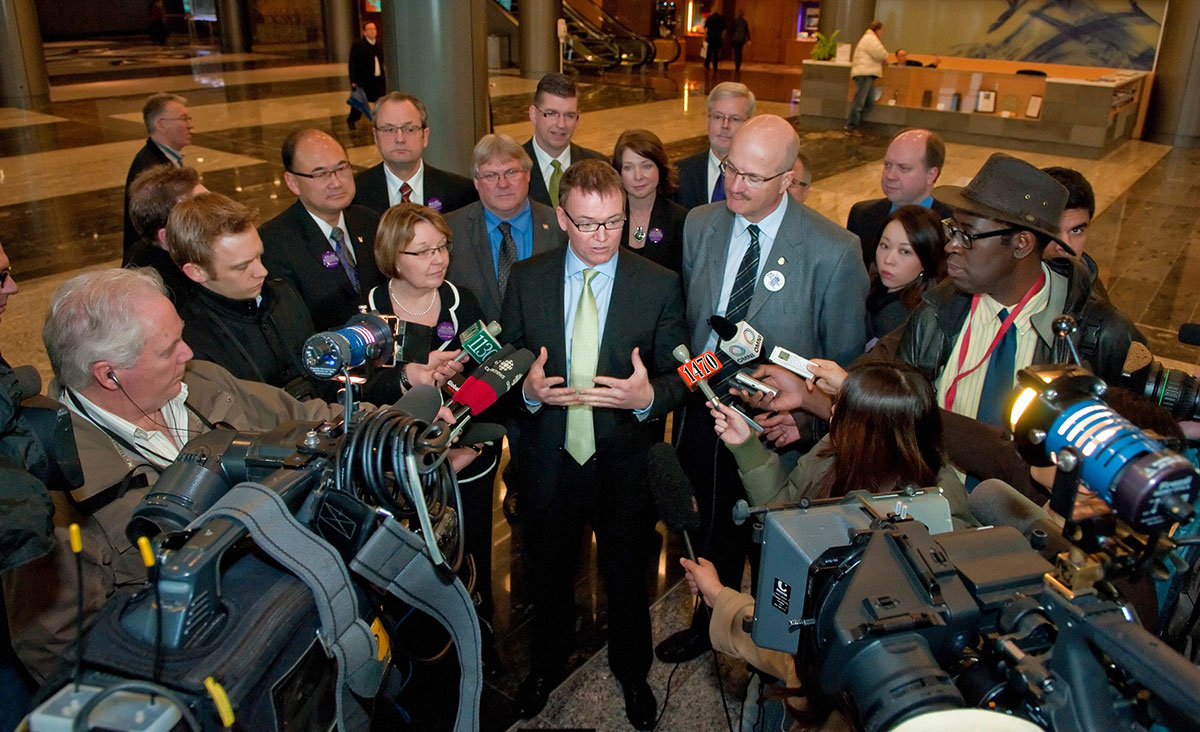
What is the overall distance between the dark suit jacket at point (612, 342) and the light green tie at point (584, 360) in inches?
1.0

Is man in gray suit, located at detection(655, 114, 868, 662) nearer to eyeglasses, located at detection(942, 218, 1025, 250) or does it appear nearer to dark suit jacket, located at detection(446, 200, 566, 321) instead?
eyeglasses, located at detection(942, 218, 1025, 250)

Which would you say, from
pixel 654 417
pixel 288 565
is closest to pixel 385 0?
pixel 654 417

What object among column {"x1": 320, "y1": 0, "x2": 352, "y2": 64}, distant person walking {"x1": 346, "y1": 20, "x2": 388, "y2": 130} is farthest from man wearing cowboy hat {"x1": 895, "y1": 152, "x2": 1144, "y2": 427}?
column {"x1": 320, "y1": 0, "x2": 352, "y2": 64}

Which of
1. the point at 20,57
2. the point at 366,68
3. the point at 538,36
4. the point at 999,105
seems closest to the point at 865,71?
the point at 999,105

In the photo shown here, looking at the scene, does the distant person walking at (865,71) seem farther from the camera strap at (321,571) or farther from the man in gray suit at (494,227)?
the camera strap at (321,571)

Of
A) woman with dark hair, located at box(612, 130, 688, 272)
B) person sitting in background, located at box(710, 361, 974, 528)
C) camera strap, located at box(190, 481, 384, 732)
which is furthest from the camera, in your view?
woman with dark hair, located at box(612, 130, 688, 272)

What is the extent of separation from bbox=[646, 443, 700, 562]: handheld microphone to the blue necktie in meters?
0.98

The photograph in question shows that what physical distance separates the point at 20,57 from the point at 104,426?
14.4 metres

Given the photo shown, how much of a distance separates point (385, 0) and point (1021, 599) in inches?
223

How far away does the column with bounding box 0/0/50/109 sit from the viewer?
12742 millimetres

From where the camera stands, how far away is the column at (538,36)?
653 inches

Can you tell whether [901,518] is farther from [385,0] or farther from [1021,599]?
[385,0]

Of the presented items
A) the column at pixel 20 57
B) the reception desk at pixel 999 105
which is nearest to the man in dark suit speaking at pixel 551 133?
the reception desk at pixel 999 105

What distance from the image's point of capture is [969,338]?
2.49m
